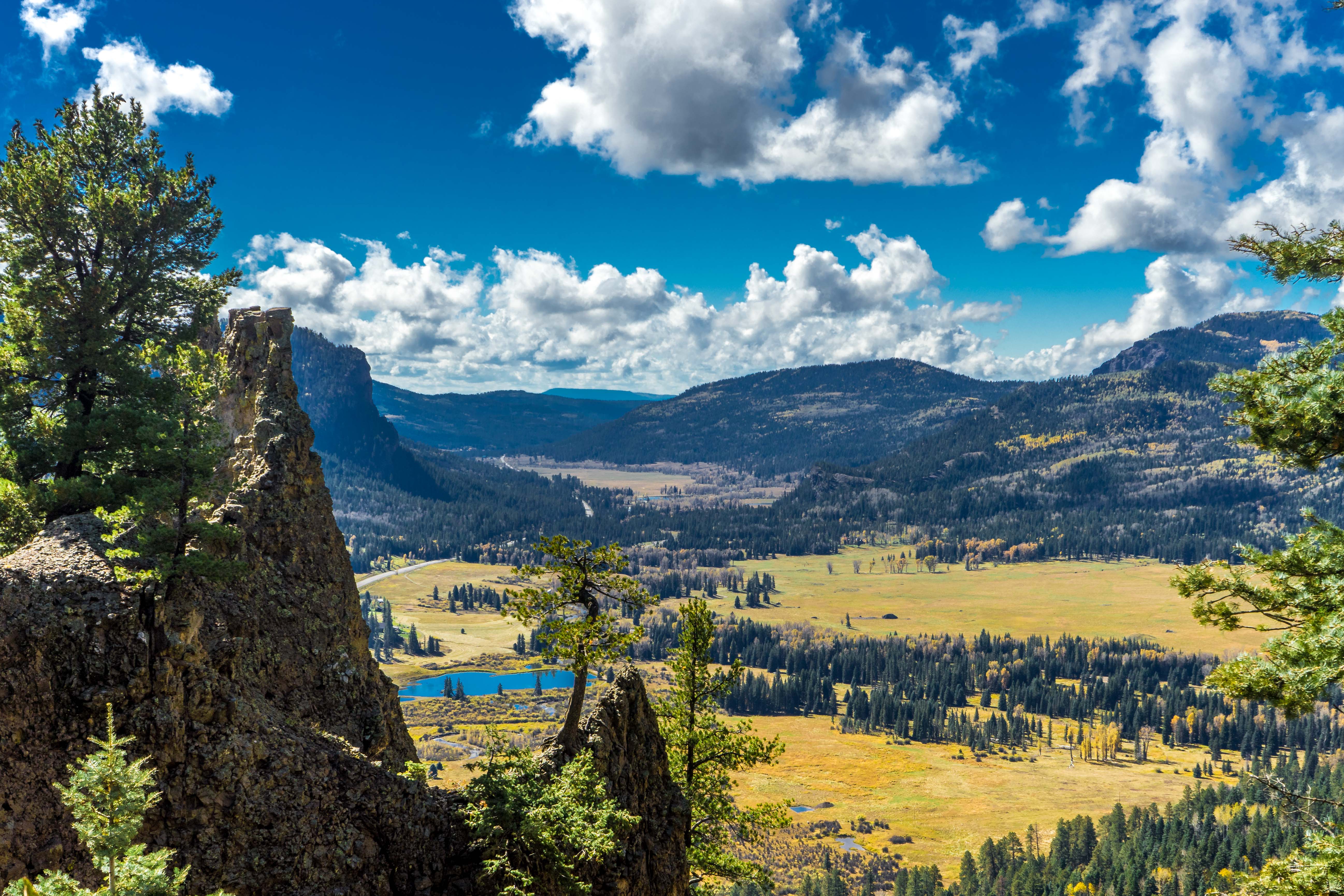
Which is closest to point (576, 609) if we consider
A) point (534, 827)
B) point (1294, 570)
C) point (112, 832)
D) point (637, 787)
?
point (637, 787)

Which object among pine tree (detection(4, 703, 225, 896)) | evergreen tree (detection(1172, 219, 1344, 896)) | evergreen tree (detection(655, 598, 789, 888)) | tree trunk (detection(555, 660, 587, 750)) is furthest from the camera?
evergreen tree (detection(655, 598, 789, 888))

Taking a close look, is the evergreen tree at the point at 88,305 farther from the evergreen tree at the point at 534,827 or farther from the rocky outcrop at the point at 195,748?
the evergreen tree at the point at 534,827

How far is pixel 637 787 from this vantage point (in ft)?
103

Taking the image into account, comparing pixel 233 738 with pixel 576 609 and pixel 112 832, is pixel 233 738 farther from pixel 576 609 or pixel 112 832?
pixel 576 609

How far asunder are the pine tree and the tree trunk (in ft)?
54.8

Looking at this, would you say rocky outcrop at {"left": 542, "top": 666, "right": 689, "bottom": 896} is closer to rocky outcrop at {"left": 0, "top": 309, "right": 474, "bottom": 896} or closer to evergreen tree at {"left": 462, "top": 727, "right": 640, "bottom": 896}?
evergreen tree at {"left": 462, "top": 727, "right": 640, "bottom": 896}

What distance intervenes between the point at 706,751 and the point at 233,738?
26.2 meters

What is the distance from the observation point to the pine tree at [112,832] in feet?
40.2

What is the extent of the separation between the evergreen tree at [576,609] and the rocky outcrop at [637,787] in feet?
3.83

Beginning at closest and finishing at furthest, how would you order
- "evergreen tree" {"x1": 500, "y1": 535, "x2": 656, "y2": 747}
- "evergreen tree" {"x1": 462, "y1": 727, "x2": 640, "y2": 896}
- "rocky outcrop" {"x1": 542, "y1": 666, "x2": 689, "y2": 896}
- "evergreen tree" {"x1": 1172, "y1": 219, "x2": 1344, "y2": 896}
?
"evergreen tree" {"x1": 1172, "y1": 219, "x2": 1344, "y2": 896} → "evergreen tree" {"x1": 462, "y1": 727, "x2": 640, "y2": 896} → "rocky outcrop" {"x1": 542, "y1": 666, "x2": 689, "y2": 896} → "evergreen tree" {"x1": 500, "y1": 535, "x2": 656, "y2": 747}

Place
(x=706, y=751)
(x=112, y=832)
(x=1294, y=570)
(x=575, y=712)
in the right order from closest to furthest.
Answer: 1. (x=112, y=832)
2. (x=1294, y=570)
3. (x=575, y=712)
4. (x=706, y=751)

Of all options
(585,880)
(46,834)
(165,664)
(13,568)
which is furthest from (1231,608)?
(13,568)

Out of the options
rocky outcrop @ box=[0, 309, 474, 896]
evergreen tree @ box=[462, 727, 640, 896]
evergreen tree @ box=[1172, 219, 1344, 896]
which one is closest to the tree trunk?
evergreen tree @ box=[462, 727, 640, 896]

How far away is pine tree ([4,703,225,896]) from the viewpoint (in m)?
12.3
